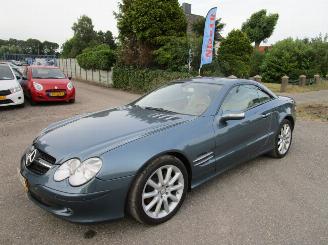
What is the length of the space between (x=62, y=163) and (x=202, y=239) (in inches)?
58.6

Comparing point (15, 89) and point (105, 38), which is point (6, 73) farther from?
point (105, 38)

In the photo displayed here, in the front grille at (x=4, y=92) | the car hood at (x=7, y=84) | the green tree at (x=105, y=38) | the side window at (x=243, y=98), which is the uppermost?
the green tree at (x=105, y=38)

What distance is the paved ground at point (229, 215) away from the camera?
115 inches

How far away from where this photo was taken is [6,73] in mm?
10125

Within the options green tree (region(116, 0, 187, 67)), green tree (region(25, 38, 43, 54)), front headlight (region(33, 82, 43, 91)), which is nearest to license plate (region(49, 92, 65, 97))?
front headlight (region(33, 82, 43, 91))

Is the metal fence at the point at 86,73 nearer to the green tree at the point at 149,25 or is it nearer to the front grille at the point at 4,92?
the green tree at the point at 149,25

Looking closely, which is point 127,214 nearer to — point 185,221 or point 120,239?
point 120,239

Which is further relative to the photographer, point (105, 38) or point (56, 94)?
point (105, 38)

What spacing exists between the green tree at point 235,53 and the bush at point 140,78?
9.57 ft

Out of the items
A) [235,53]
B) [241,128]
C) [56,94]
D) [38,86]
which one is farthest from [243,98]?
[235,53]

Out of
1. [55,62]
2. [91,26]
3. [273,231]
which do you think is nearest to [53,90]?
[273,231]

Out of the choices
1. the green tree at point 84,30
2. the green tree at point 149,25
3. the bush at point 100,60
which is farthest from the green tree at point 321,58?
the green tree at point 84,30

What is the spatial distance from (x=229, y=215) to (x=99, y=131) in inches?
66.0

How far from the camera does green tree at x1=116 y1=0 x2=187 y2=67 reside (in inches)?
598
